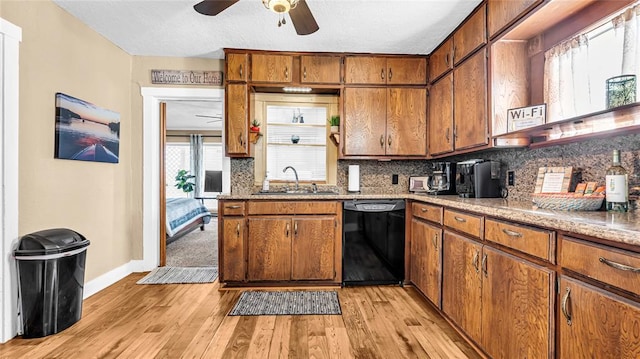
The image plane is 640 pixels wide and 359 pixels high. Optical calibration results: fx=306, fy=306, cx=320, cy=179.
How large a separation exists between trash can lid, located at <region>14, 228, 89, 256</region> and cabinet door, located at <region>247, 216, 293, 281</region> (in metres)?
1.36

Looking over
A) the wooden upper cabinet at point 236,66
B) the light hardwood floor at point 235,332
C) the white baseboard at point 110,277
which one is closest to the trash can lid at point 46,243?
the light hardwood floor at point 235,332

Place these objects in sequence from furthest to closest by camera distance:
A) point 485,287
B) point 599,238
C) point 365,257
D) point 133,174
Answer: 1. point 133,174
2. point 365,257
3. point 485,287
4. point 599,238

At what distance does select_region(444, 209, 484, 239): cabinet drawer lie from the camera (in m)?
1.86

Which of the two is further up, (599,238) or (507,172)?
(507,172)

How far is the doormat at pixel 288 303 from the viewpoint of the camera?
2.49 meters

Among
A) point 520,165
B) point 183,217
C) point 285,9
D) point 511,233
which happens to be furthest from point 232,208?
point 183,217

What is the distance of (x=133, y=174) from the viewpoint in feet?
11.7

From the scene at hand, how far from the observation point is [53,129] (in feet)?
8.09

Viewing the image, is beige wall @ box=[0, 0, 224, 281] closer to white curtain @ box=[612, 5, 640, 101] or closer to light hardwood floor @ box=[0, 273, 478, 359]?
light hardwood floor @ box=[0, 273, 478, 359]

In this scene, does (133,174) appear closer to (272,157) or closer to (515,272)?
(272,157)

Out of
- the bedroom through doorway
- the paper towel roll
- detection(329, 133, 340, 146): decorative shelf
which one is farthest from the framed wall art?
the bedroom through doorway

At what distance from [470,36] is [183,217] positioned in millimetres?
4780

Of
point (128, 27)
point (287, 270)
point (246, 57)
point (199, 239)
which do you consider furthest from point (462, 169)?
point (199, 239)

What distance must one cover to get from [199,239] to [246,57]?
3366 mm
